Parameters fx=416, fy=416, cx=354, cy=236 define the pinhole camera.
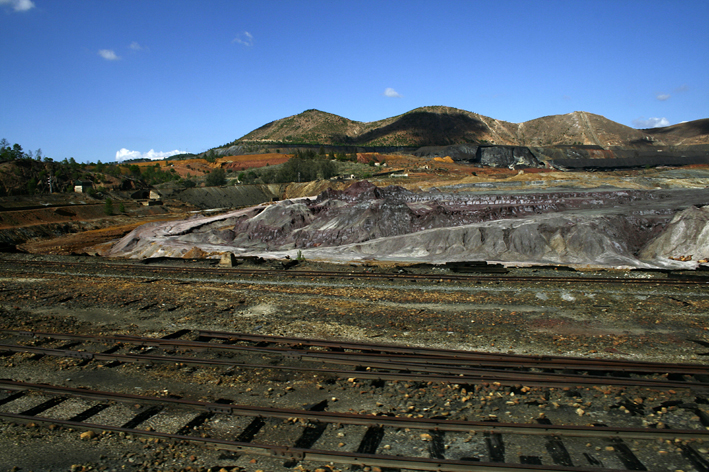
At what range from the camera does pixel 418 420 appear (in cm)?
670

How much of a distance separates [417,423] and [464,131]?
17377cm

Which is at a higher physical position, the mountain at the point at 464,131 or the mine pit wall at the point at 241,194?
the mountain at the point at 464,131

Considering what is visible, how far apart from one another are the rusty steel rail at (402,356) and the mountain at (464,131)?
138m

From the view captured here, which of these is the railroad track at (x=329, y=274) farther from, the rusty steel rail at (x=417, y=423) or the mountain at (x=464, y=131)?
the mountain at (x=464, y=131)

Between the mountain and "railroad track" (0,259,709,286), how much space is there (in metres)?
122

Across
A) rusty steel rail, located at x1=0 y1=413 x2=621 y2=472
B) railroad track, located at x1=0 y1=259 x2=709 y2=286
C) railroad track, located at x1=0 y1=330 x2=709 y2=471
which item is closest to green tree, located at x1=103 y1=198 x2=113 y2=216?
railroad track, located at x1=0 y1=259 x2=709 y2=286

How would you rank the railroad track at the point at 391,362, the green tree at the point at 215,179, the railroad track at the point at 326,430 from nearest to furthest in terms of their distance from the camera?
1. the railroad track at the point at 326,430
2. the railroad track at the point at 391,362
3. the green tree at the point at 215,179

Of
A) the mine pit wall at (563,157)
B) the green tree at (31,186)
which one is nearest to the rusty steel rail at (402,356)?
the green tree at (31,186)

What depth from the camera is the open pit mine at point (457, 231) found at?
80.2 feet

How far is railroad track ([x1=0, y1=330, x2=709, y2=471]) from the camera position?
5.92 meters

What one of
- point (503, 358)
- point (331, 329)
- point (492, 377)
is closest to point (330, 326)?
point (331, 329)

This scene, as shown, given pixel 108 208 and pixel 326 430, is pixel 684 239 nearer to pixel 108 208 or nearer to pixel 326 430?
pixel 326 430

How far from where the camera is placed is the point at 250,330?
12.3 m

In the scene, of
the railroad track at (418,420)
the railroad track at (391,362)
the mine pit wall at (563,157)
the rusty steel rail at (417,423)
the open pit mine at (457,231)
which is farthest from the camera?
the mine pit wall at (563,157)
